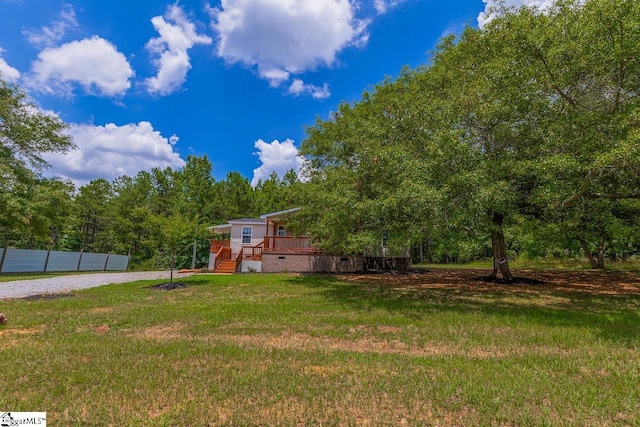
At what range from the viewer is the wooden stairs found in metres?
20.3

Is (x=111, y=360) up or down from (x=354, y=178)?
down

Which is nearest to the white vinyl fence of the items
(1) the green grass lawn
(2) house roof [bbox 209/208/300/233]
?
(2) house roof [bbox 209/208/300/233]

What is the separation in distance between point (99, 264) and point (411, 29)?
28.2 m

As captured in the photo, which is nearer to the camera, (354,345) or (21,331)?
(354,345)

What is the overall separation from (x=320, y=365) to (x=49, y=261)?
25531 mm

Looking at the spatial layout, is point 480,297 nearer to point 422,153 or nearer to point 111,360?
point 422,153

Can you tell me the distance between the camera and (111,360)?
4.57 meters

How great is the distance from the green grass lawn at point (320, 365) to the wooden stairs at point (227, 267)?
11.6 meters

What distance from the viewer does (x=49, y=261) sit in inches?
869

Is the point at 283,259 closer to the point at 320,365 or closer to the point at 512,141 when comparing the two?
the point at 512,141

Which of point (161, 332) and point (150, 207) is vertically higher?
point (150, 207)

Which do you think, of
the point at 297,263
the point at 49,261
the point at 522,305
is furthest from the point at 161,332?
the point at 49,261

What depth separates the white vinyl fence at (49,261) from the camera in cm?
1955

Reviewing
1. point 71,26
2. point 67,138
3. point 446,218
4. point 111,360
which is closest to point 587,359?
point 446,218
